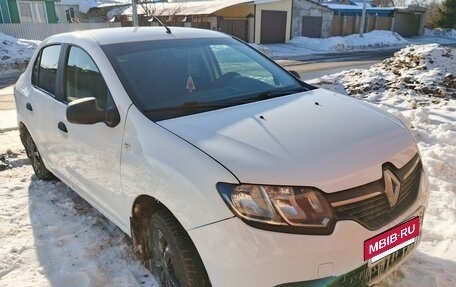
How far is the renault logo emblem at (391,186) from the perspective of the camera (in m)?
2.06

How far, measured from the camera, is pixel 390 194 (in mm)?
2064

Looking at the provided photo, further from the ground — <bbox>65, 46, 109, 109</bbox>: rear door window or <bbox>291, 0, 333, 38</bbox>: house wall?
<bbox>65, 46, 109, 109</bbox>: rear door window

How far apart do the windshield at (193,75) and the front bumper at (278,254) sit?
0.96 metres

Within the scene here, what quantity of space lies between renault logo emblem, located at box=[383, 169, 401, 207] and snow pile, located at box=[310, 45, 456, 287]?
79 cm

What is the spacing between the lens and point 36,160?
14.7 ft

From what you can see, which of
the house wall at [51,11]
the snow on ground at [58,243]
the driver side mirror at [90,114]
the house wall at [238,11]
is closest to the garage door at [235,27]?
the house wall at [238,11]

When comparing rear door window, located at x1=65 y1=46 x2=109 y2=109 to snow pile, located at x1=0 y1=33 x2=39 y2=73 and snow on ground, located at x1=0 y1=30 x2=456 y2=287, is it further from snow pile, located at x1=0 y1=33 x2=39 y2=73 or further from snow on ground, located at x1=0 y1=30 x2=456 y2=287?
snow pile, located at x1=0 y1=33 x2=39 y2=73

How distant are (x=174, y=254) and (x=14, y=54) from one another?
17890mm

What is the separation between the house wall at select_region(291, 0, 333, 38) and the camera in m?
32.2

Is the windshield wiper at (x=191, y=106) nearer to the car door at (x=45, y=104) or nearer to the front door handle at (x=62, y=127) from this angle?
the front door handle at (x=62, y=127)

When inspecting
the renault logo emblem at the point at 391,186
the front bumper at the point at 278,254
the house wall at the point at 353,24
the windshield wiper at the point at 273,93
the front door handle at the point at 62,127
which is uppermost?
the windshield wiper at the point at 273,93

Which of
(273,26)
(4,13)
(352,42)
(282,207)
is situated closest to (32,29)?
A: (4,13)

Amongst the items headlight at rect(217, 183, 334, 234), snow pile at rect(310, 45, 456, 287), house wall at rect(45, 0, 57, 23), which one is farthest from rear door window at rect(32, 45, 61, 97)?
house wall at rect(45, 0, 57, 23)

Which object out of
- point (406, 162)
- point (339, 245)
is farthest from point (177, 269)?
point (406, 162)
